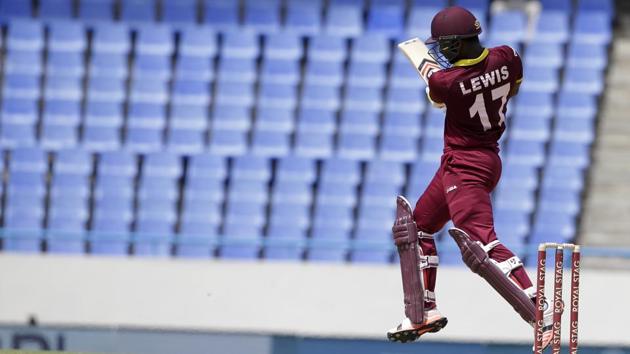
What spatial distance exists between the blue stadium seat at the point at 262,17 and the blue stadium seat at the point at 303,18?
12 centimetres

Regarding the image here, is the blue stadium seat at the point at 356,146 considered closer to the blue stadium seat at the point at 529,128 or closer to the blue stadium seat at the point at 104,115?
the blue stadium seat at the point at 529,128

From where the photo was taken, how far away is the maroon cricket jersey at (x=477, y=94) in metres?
7.54

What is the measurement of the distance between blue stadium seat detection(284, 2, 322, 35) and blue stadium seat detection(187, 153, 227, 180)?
172 centimetres

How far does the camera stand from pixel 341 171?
15.5 meters

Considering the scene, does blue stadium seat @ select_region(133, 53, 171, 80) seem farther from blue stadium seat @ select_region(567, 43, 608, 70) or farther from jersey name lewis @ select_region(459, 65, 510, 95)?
jersey name lewis @ select_region(459, 65, 510, 95)

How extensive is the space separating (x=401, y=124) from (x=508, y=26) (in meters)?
1.66

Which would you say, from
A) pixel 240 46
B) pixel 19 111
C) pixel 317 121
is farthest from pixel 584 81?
pixel 19 111

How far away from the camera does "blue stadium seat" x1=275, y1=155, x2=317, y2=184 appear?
15430 mm

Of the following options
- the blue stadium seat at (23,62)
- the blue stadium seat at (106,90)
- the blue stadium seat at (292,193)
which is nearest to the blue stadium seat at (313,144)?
the blue stadium seat at (292,193)

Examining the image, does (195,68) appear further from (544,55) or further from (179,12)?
(544,55)

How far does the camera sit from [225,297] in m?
13.7

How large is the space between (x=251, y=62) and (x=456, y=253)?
339 cm

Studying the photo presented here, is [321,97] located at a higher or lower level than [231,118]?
higher

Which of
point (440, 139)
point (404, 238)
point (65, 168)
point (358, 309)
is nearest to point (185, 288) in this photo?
point (358, 309)
